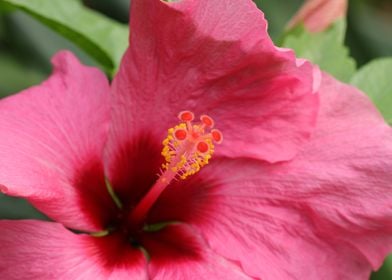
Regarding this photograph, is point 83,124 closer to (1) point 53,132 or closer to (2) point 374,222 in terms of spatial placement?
(1) point 53,132

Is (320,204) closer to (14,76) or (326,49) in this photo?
(326,49)

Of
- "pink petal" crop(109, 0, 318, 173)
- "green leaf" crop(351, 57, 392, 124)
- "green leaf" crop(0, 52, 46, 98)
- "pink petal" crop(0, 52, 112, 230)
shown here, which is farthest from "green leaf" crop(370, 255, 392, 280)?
"green leaf" crop(0, 52, 46, 98)

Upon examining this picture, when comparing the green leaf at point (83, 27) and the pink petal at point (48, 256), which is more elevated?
the green leaf at point (83, 27)

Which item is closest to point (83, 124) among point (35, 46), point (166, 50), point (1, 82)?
point (166, 50)

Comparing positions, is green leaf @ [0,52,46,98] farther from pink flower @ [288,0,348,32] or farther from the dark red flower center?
pink flower @ [288,0,348,32]

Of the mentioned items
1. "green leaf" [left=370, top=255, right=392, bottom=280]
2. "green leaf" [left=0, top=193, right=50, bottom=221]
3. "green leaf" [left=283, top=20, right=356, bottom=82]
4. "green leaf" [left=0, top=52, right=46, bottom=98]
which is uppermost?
"green leaf" [left=283, top=20, right=356, bottom=82]

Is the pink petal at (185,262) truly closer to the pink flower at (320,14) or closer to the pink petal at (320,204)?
the pink petal at (320,204)

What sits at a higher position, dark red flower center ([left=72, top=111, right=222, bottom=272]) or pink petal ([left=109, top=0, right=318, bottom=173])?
pink petal ([left=109, top=0, right=318, bottom=173])

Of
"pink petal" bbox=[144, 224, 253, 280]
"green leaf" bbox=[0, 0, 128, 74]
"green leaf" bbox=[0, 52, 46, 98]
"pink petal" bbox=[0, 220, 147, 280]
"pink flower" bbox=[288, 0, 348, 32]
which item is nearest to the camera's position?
"pink petal" bbox=[0, 220, 147, 280]

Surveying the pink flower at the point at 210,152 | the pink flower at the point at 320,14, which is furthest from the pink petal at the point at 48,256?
the pink flower at the point at 320,14
